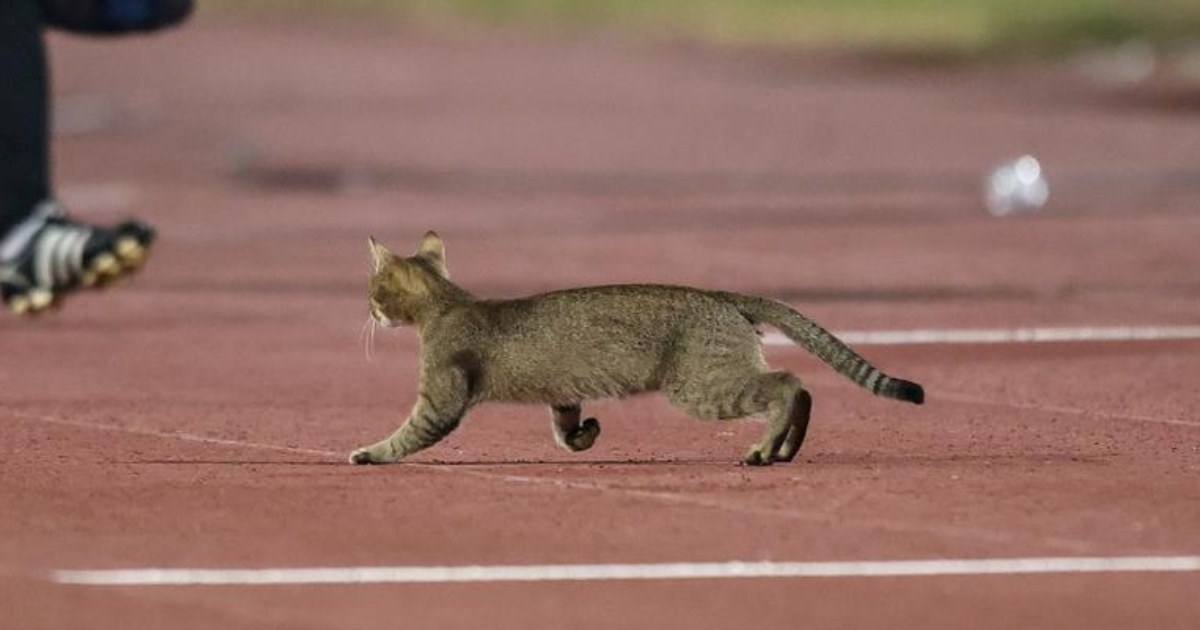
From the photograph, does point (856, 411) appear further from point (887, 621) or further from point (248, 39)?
point (248, 39)

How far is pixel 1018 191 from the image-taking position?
16047 millimetres

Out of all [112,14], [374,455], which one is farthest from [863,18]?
[374,455]

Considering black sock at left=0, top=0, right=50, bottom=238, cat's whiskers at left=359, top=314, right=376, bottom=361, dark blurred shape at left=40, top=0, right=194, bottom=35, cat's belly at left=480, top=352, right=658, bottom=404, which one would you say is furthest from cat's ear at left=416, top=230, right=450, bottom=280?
dark blurred shape at left=40, top=0, right=194, bottom=35

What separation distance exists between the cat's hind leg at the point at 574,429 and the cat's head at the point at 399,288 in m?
0.52

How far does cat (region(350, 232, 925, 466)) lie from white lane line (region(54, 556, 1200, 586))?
2.87 ft

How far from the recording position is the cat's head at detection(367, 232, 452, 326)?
26.0ft

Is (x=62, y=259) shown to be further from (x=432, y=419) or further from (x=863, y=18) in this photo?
(x=863, y=18)

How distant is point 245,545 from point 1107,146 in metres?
13.4

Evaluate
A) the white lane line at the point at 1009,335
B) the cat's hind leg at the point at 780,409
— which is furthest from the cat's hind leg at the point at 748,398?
the white lane line at the point at 1009,335

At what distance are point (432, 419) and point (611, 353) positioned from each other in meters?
0.47

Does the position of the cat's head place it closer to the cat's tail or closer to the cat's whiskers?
the cat's tail

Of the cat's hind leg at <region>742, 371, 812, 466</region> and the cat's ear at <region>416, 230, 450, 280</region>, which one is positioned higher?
the cat's ear at <region>416, 230, 450, 280</region>

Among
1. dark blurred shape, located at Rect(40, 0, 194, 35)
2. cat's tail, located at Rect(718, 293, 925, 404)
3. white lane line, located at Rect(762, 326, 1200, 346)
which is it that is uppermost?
dark blurred shape, located at Rect(40, 0, 194, 35)

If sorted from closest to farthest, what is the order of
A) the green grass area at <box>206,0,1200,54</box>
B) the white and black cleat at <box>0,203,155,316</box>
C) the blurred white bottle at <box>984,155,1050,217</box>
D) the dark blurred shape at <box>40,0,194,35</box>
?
the white and black cleat at <box>0,203,155,316</box>
the dark blurred shape at <box>40,0,194,35</box>
the blurred white bottle at <box>984,155,1050,217</box>
the green grass area at <box>206,0,1200,54</box>
